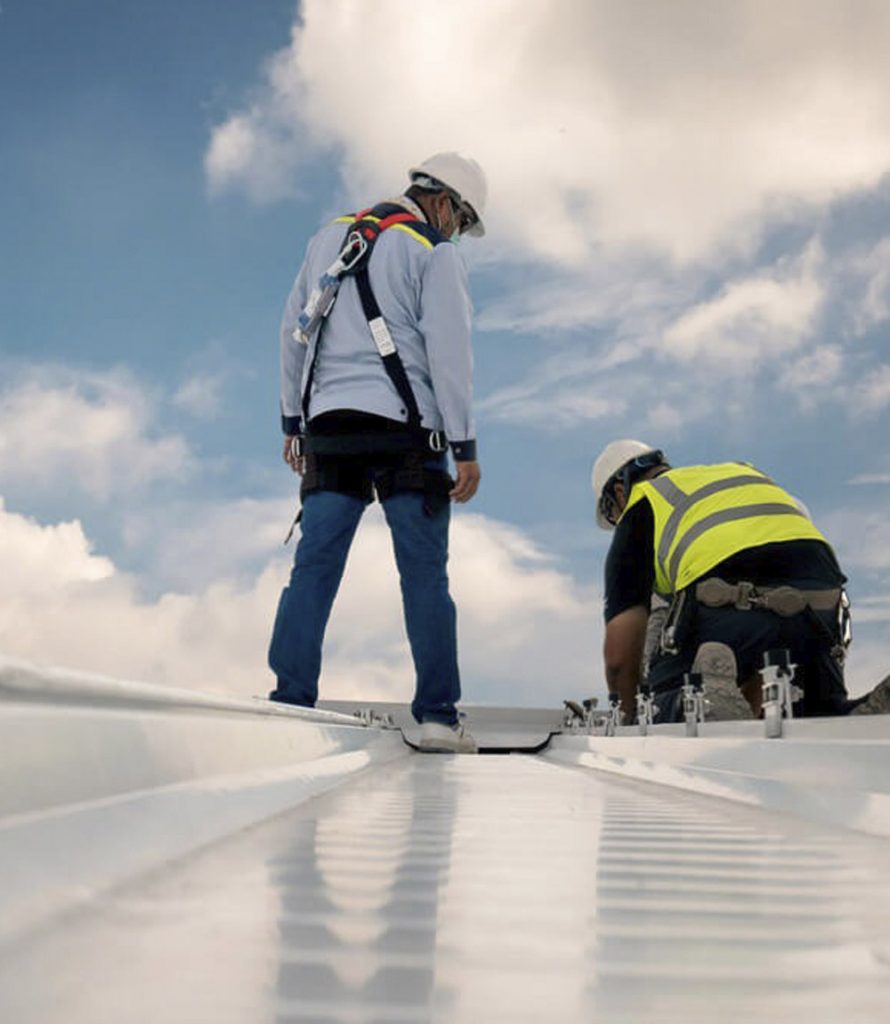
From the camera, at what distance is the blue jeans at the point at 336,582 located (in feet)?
9.71

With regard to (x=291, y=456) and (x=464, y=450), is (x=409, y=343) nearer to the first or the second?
(x=464, y=450)

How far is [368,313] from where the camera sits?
9.91 feet

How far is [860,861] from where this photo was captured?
0.89 metres

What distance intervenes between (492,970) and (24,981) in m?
0.20

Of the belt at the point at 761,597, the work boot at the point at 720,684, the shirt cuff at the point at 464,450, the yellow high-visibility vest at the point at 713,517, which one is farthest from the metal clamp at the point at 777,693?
the shirt cuff at the point at 464,450

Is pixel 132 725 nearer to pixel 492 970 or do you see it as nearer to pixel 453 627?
pixel 492 970

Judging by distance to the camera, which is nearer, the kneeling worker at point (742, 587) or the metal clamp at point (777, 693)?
the metal clamp at point (777, 693)

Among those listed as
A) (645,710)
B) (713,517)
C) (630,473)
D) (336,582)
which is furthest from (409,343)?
(630,473)

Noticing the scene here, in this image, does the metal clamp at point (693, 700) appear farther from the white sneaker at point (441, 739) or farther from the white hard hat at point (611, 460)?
the white hard hat at point (611, 460)

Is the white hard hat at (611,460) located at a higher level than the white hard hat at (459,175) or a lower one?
lower

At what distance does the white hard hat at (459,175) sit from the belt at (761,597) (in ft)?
4.84

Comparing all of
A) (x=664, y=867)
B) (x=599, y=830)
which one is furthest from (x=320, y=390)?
(x=664, y=867)

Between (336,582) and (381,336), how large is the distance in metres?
0.69

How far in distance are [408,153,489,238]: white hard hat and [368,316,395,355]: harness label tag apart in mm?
740
